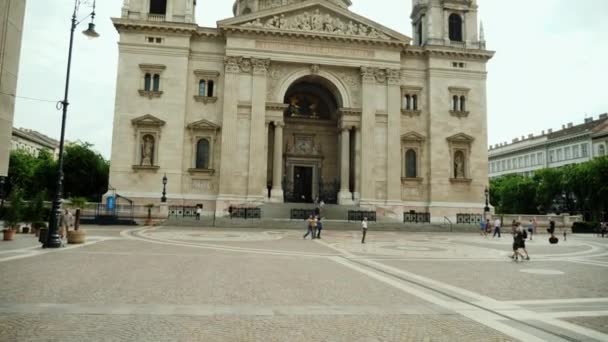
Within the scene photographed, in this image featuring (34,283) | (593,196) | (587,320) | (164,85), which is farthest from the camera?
(593,196)

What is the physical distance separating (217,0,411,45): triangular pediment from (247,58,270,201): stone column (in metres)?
3.51

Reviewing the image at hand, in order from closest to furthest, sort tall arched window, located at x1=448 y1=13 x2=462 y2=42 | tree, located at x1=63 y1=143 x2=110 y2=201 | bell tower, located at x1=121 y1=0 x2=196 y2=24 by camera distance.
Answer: bell tower, located at x1=121 y1=0 x2=196 y2=24 < tall arched window, located at x1=448 y1=13 x2=462 y2=42 < tree, located at x1=63 y1=143 x2=110 y2=201

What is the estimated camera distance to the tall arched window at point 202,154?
130 feet

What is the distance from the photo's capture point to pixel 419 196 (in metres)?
42.2

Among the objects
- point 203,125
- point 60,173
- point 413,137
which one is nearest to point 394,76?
point 413,137

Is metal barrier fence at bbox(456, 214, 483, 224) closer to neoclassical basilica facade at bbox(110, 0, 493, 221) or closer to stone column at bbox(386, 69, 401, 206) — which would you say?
neoclassical basilica facade at bbox(110, 0, 493, 221)

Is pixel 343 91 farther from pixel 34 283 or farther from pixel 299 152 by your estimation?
pixel 34 283

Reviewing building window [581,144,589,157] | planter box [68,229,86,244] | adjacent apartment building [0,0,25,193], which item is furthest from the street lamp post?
building window [581,144,589,157]

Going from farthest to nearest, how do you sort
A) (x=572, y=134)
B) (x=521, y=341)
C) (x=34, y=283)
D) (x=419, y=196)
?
(x=572, y=134) < (x=419, y=196) < (x=34, y=283) < (x=521, y=341)

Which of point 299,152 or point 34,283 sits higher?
point 299,152

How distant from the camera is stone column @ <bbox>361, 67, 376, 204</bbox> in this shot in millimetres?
39938

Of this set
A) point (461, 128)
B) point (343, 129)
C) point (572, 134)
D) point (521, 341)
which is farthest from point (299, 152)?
point (572, 134)

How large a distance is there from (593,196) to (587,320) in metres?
57.3

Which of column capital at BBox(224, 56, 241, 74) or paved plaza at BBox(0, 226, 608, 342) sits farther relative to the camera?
column capital at BBox(224, 56, 241, 74)
